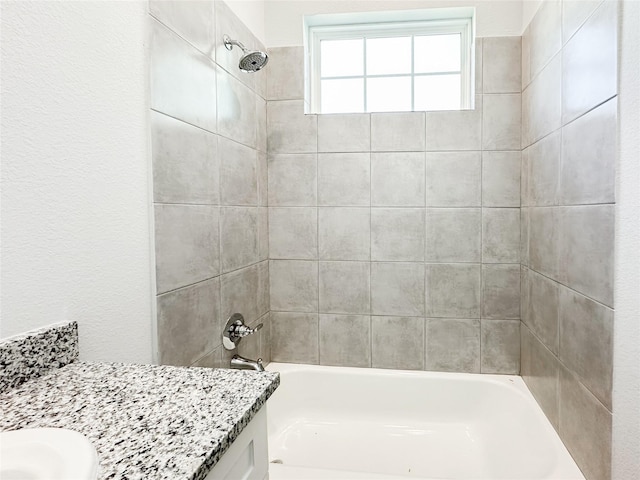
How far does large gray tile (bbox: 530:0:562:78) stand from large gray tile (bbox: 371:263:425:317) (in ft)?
3.50

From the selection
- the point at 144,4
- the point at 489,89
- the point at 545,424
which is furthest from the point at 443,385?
the point at 144,4

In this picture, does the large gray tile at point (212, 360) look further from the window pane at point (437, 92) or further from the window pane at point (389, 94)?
the window pane at point (437, 92)

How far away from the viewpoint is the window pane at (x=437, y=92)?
7.20 ft

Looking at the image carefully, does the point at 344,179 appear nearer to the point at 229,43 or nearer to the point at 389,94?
the point at 389,94

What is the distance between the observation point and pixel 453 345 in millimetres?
2100

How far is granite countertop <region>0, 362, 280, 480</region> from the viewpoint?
0.56m

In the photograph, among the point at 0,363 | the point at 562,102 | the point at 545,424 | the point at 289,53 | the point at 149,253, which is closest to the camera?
the point at 0,363

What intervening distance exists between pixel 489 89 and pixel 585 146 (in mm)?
892

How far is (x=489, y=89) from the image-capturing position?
2.00 meters

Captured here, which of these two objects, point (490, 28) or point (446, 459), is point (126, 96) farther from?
point (446, 459)

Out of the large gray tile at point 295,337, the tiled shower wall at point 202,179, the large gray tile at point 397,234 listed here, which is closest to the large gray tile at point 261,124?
the tiled shower wall at point 202,179

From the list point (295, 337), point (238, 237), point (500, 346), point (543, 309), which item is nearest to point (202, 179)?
point (238, 237)

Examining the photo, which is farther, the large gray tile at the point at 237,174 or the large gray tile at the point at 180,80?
the large gray tile at the point at 237,174

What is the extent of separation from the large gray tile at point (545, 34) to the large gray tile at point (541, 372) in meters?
1.19
